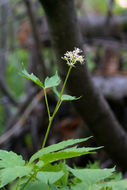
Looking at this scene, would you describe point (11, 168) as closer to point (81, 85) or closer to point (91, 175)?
point (91, 175)

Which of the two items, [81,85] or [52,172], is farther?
[81,85]

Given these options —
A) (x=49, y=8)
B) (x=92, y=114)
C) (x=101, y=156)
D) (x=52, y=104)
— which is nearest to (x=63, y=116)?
(x=52, y=104)

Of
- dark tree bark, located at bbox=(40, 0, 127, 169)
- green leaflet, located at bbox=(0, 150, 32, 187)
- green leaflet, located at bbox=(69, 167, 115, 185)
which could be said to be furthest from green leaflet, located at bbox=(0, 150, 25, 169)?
dark tree bark, located at bbox=(40, 0, 127, 169)

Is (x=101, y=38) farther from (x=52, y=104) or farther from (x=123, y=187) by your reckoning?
(x=123, y=187)

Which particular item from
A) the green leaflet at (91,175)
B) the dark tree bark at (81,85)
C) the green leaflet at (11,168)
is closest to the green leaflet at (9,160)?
the green leaflet at (11,168)

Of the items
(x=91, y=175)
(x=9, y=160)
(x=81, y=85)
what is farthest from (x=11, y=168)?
(x=81, y=85)

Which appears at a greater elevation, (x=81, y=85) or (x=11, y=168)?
(x=81, y=85)
